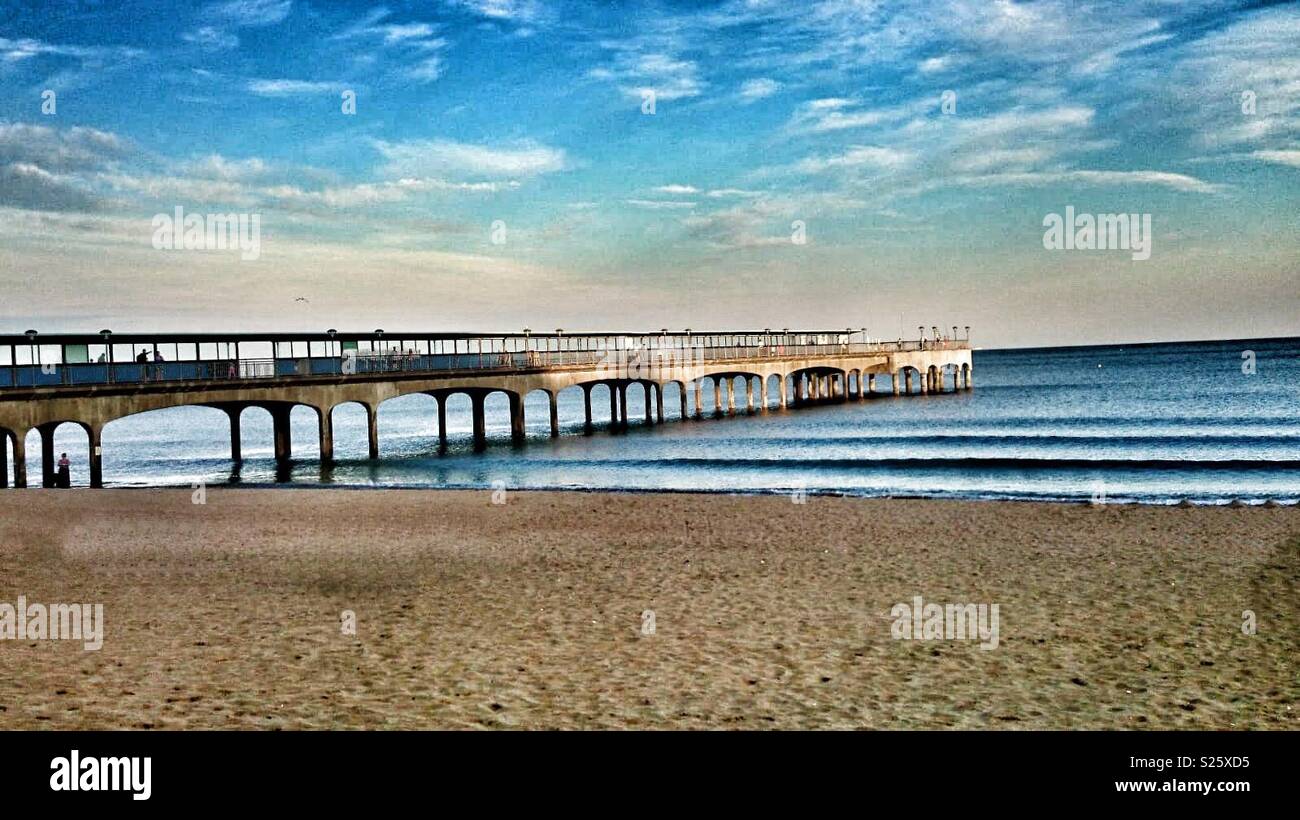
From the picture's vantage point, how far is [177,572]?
48.6 ft

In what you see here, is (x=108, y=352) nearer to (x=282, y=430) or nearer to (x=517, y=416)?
(x=282, y=430)

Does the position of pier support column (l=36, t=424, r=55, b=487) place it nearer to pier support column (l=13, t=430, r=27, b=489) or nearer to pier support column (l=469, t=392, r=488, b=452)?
pier support column (l=13, t=430, r=27, b=489)

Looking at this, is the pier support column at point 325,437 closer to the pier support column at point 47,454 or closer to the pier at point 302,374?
the pier at point 302,374

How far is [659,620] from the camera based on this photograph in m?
11.5

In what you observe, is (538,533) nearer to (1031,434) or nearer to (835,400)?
(1031,434)

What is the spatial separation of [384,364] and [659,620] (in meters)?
35.9

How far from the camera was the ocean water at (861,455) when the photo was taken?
29.7m

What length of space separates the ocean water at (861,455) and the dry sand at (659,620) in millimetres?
8710

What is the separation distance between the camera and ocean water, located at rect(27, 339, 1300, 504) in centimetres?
2969

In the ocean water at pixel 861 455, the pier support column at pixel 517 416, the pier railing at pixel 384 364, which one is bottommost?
the ocean water at pixel 861 455

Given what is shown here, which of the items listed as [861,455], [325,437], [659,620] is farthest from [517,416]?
[659,620]

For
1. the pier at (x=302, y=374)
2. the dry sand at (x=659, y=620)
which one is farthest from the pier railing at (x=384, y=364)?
the dry sand at (x=659, y=620)
